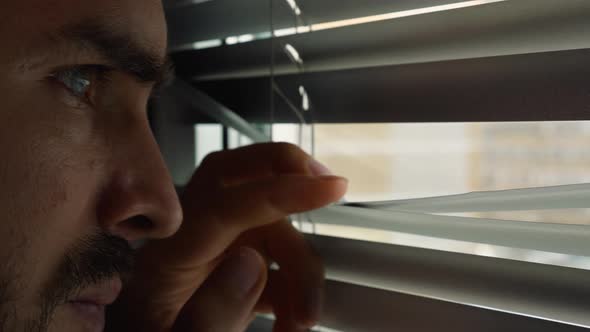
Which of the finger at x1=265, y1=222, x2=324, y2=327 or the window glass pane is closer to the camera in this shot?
the finger at x1=265, y1=222, x2=324, y2=327

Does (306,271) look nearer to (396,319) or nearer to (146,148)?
(396,319)

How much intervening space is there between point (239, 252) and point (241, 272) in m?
0.03

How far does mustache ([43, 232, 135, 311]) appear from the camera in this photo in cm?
64

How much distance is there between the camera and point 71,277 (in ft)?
2.14

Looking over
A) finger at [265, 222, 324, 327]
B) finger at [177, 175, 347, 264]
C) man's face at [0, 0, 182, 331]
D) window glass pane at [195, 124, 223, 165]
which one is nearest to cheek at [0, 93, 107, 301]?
man's face at [0, 0, 182, 331]

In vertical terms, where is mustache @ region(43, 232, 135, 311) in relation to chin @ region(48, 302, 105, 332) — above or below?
above

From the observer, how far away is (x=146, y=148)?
71 centimetres

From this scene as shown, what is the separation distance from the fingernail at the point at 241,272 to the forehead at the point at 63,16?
0.98ft

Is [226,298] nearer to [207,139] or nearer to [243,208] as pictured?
[243,208]

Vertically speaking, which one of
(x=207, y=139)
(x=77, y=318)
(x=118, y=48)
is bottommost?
(x=77, y=318)

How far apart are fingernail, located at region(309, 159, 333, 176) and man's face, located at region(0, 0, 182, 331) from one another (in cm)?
19

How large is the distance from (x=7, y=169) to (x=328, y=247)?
41cm

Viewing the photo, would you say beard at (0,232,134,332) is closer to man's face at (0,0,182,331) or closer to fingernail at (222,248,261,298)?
man's face at (0,0,182,331)

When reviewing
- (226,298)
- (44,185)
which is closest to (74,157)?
(44,185)
